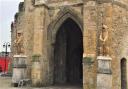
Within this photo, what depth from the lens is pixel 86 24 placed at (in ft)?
53.9

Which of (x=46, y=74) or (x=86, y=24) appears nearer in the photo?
(x=86, y=24)

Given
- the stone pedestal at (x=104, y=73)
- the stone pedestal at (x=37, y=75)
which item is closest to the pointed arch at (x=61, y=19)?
the stone pedestal at (x=37, y=75)

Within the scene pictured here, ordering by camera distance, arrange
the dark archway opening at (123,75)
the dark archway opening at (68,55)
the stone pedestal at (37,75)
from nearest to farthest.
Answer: the stone pedestal at (37,75), the dark archway opening at (123,75), the dark archway opening at (68,55)

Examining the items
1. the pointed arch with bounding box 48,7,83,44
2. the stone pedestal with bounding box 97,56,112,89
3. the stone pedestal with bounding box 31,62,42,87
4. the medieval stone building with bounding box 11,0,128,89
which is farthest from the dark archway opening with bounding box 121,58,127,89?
the stone pedestal with bounding box 31,62,42,87

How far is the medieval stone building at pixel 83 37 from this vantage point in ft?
52.4

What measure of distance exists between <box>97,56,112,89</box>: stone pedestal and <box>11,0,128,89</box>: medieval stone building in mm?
55

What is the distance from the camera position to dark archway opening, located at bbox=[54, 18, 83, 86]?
2014 centimetres

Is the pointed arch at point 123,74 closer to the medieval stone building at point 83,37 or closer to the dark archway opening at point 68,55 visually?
the medieval stone building at point 83,37

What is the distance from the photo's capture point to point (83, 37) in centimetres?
1653

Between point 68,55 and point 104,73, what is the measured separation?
7.90 meters

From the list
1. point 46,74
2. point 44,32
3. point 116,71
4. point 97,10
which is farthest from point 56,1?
point 116,71

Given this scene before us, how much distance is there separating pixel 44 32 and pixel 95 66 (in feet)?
14.3

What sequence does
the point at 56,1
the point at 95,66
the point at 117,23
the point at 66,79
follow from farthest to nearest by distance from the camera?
the point at 66,79, the point at 56,1, the point at 117,23, the point at 95,66

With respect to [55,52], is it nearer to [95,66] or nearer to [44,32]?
[44,32]
